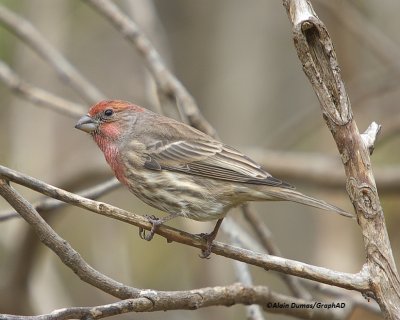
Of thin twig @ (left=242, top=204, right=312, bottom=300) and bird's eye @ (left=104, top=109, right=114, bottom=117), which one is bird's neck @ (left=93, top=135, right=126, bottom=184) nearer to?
bird's eye @ (left=104, top=109, right=114, bottom=117)

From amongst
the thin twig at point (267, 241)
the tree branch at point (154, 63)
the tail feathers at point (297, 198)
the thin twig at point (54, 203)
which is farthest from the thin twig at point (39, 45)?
the tail feathers at point (297, 198)

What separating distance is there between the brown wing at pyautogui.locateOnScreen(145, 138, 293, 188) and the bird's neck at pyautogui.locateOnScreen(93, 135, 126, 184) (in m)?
0.18

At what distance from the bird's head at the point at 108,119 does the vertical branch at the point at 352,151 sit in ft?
7.22

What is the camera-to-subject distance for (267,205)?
356 inches

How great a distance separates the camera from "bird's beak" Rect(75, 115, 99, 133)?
17.8 ft

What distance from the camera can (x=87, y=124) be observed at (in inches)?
215

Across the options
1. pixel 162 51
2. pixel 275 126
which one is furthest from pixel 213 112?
pixel 162 51

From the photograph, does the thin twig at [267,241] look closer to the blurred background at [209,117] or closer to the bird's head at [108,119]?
the bird's head at [108,119]

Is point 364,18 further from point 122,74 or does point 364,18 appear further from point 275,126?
point 122,74

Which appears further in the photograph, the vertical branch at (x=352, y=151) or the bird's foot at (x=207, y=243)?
the bird's foot at (x=207, y=243)

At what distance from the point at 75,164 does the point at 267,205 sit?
2816 millimetres

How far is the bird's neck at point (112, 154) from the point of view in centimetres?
501

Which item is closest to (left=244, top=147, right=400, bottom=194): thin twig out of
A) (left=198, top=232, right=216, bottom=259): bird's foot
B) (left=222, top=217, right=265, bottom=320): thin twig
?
(left=222, top=217, right=265, bottom=320): thin twig

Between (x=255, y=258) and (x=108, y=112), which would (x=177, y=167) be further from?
(x=255, y=258)
